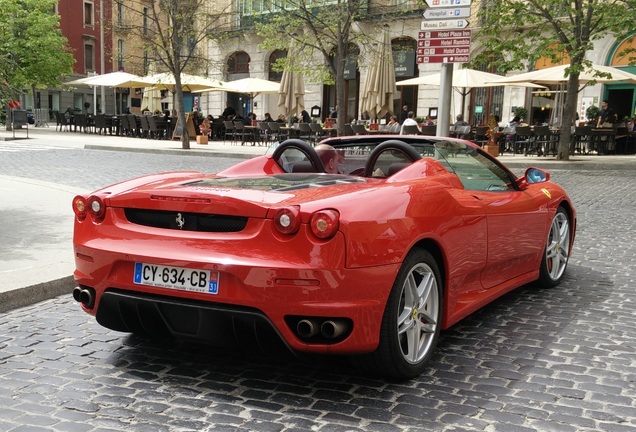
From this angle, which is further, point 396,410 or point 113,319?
point 113,319

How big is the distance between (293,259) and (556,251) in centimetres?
339

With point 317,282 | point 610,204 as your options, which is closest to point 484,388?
point 317,282

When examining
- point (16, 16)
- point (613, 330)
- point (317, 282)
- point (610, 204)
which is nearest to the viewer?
point (317, 282)

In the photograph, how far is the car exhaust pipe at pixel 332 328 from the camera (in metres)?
3.21

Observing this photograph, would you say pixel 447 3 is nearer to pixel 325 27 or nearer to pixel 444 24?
pixel 444 24

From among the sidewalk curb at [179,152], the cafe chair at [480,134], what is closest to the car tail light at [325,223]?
the sidewalk curb at [179,152]

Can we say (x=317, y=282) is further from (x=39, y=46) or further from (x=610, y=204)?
(x=39, y=46)

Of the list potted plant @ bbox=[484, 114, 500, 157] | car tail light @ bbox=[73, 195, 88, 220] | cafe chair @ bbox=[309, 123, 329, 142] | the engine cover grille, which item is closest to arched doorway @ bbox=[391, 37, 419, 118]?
cafe chair @ bbox=[309, 123, 329, 142]

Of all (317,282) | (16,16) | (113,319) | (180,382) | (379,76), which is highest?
(16,16)

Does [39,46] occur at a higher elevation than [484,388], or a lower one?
higher

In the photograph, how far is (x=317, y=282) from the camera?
3.18 m

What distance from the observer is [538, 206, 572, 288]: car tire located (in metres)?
5.73

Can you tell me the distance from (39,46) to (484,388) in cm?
4600

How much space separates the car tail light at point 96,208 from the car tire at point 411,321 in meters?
1.56
